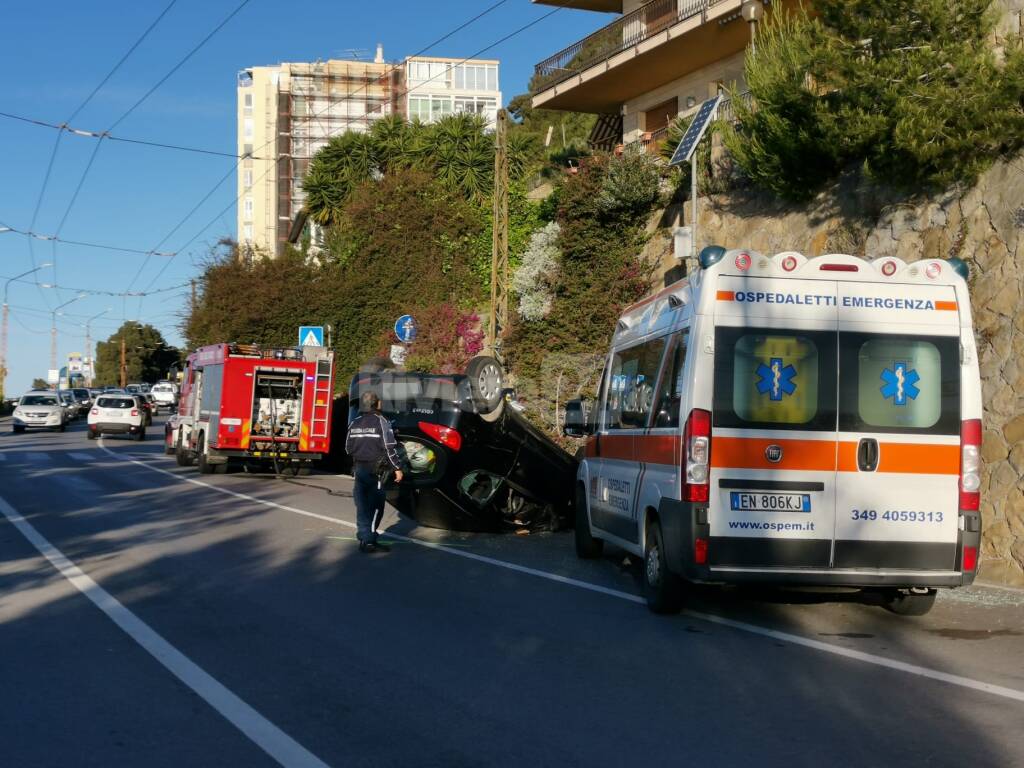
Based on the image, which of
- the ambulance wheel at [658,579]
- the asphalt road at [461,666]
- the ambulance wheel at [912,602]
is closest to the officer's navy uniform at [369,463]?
the asphalt road at [461,666]

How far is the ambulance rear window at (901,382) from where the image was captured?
8.47 m

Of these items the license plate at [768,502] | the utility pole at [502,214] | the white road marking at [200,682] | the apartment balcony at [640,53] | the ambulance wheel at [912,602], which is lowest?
the white road marking at [200,682]

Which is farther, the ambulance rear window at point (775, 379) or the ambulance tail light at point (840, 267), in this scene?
the ambulance tail light at point (840, 267)

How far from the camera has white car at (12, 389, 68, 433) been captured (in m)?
47.0

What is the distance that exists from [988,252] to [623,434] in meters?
5.98

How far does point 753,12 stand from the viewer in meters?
22.6

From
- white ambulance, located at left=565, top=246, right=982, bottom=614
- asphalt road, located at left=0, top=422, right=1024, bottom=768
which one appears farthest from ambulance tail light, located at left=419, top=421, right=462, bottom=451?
white ambulance, located at left=565, top=246, right=982, bottom=614

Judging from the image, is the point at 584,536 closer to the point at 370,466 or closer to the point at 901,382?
the point at 370,466

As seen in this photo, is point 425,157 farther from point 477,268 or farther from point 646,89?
point 646,89

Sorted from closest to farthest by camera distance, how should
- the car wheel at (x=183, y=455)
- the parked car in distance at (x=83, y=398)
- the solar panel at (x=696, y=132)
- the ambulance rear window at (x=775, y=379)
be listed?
the ambulance rear window at (x=775, y=379) → the solar panel at (x=696, y=132) → the car wheel at (x=183, y=455) → the parked car in distance at (x=83, y=398)

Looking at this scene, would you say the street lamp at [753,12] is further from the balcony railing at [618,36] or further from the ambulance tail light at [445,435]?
the ambulance tail light at [445,435]

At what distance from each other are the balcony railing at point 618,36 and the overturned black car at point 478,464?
16.2 metres

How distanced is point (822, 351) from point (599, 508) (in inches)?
136

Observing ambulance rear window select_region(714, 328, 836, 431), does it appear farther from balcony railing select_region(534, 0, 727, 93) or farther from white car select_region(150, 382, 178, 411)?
white car select_region(150, 382, 178, 411)
